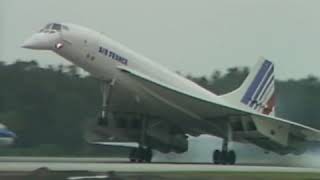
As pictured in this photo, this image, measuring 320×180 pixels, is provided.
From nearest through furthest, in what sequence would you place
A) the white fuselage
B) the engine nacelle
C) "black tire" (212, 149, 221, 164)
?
the white fuselage < "black tire" (212, 149, 221, 164) < the engine nacelle

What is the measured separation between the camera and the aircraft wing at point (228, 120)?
48.5 metres

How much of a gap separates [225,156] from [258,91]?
5.58 meters

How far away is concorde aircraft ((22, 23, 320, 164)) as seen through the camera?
46.1 metres

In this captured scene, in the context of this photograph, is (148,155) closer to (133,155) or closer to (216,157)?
(133,155)

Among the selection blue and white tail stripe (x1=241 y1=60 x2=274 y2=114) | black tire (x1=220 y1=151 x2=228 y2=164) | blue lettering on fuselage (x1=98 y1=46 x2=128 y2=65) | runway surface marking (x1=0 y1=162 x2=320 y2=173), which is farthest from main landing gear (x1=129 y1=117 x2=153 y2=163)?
runway surface marking (x1=0 y1=162 x2=320 y2=173)

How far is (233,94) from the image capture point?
52.6 metres

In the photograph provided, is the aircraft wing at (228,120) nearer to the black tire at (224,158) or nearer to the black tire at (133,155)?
the black tire at (224,158)

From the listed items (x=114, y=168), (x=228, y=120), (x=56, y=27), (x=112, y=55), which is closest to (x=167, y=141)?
(x=228, y=120)

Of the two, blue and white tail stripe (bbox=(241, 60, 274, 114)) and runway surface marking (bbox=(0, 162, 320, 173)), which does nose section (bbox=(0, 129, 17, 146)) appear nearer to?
blue and white tail stripe (bbox=(241, 60, 274, 114))

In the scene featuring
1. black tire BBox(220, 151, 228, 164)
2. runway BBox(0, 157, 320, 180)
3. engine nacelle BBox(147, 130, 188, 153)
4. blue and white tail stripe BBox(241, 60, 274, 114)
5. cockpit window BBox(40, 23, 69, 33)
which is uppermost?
cockpit window BBox(40, 23, 69, 33)

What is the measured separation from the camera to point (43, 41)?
151 feet

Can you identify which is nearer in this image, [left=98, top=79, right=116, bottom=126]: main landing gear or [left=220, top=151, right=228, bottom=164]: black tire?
[left=98, top=79, right=116, bottom=126]: main landing gear

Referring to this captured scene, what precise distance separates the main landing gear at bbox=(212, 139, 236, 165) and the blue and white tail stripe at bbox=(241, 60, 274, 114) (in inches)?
134

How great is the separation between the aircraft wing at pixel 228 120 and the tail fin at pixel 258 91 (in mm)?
1610
